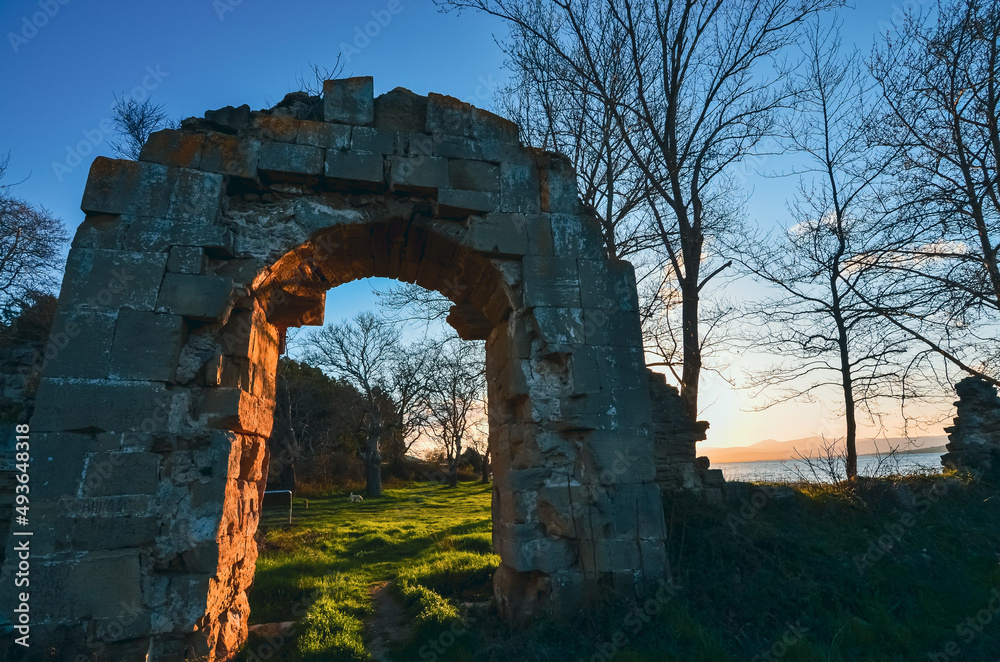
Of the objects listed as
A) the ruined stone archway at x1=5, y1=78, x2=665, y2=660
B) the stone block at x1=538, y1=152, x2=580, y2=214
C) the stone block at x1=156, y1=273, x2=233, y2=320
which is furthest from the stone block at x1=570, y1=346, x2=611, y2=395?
the stone block at x1=156, y1=273, x2=233, y2=320

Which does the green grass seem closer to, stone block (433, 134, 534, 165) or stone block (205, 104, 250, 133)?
stone block (433, 134, 534, 165)

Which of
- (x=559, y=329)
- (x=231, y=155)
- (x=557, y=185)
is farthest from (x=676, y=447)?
(x=231, y=155)

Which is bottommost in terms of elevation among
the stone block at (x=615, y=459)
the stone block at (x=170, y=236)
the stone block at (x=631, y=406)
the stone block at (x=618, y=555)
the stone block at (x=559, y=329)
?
the stone block at (x=618, y=555)

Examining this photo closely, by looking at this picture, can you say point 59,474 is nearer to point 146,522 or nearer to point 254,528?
point 146,522

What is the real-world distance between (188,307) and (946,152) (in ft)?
37.7

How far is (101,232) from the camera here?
14.1ft

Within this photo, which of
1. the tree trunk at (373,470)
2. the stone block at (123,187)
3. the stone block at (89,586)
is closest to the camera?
the stone block at (89,586)

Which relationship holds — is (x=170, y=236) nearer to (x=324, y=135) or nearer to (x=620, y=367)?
(x=324, y=135)

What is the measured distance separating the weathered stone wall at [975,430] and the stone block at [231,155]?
10.3m

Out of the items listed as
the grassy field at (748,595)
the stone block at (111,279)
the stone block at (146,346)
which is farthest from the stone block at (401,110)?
the grassy field at (748,595)

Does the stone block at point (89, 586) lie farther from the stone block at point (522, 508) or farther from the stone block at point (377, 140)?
the stone block at point (377, 140)

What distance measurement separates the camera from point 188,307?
421 centimetres

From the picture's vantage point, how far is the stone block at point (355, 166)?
479 cm

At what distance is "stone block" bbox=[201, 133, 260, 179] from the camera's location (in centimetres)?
465
